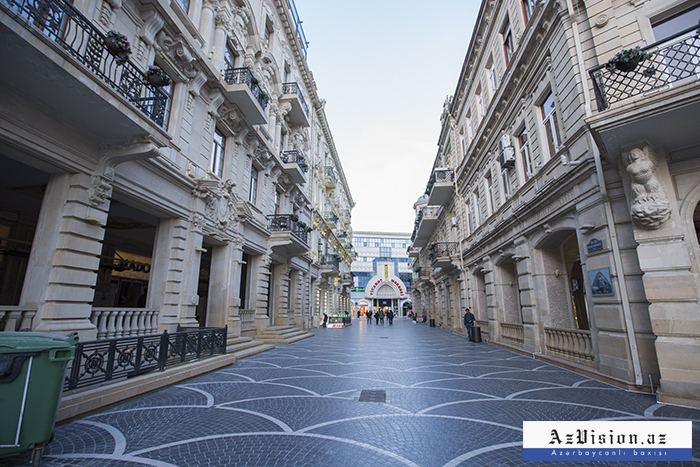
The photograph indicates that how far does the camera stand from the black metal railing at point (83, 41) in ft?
Answer: 16.5

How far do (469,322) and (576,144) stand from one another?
1017 centimetres

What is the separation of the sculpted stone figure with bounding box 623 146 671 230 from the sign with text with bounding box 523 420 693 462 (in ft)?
12.7

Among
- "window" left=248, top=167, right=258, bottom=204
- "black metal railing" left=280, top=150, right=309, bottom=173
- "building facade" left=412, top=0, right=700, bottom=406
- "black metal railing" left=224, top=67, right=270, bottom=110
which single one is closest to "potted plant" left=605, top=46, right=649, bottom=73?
Result: "building facade" left=412, top=0, right=700, bottom=406

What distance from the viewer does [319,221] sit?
2773cm

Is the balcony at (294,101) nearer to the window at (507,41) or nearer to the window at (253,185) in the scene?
the window at (253,185)

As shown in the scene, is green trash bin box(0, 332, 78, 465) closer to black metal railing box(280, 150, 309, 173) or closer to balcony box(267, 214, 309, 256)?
balcony box(267, 214, 309, 256)

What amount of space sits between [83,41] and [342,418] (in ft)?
27.2

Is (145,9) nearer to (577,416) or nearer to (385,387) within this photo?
(385,387)

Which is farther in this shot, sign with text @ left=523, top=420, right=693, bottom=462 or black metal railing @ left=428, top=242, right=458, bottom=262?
black metal railing @ left=428, top=242, right=458, bottom=262

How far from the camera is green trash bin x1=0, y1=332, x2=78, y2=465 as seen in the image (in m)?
3.18

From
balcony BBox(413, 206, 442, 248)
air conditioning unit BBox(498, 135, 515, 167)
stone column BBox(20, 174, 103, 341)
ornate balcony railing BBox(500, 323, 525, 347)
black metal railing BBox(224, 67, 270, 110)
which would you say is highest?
black metal railing BBox(224, 67, 270, 110)

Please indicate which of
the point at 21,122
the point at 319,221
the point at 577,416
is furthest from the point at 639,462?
the point at 319,221

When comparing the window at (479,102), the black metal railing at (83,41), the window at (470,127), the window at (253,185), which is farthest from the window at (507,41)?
the black metal railing at (83,41)

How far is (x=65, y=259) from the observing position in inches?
244
